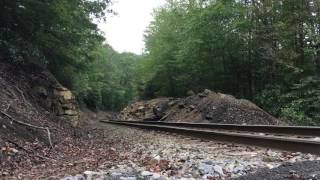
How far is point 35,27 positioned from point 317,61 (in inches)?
686

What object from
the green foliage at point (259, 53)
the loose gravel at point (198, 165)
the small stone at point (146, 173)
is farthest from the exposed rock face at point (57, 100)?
the small stone at point (146, 173)

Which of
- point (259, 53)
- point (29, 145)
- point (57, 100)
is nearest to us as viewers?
point (29, 145)

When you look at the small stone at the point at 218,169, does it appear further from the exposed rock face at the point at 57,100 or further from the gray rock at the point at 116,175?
the exposed rock face at the point at 57,100

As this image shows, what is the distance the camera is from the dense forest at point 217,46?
17781mm

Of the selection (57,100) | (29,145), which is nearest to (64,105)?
(57,100)

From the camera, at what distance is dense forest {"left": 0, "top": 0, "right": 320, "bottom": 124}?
17.8 metres

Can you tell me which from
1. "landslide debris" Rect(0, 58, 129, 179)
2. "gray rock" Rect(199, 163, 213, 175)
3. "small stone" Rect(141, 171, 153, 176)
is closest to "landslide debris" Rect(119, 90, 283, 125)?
"landslide debris" Rect(0, 58, 129, 179)

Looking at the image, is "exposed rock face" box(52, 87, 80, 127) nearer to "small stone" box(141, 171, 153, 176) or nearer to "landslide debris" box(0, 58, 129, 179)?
"landslide debris" box(0, 58, 129, 179)

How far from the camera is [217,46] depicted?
111 feet

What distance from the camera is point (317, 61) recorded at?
27.6 m

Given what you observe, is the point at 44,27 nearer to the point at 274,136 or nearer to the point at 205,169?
the point at 274,136

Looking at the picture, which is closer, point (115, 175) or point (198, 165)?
point (115, 175)

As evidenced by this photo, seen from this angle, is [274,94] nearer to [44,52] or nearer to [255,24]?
[255,24]

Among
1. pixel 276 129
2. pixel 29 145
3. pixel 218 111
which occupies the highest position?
pixel 218 111
